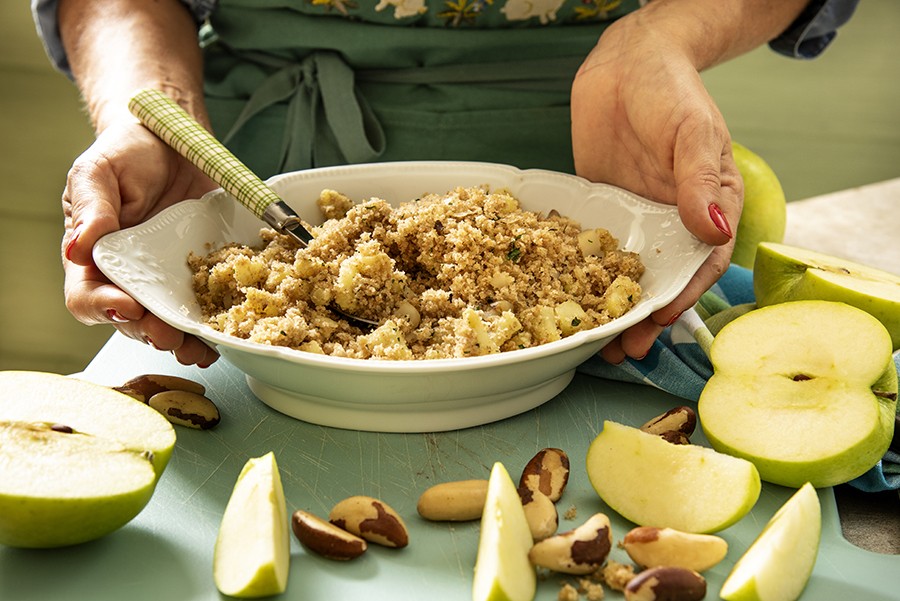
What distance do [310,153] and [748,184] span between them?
718 millimetres

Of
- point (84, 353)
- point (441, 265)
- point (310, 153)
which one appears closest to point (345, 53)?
point (310, 153)

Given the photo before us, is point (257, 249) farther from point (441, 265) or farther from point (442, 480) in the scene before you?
point (442, 480)

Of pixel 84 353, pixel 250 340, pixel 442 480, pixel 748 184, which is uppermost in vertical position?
pixel 250 340

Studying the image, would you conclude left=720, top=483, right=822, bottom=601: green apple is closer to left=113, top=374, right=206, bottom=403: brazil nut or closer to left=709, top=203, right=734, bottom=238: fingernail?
left=709, top=203, right=734, bottom=238: fingernail

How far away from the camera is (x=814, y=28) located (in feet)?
4.94

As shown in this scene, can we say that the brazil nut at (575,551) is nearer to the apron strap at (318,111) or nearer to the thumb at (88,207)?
the thumb at (88,207)

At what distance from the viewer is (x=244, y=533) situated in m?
0.76

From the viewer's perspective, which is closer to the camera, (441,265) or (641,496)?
(641,496)

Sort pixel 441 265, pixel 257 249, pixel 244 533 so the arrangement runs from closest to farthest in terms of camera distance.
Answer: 1. pixel 244 533
2. pixel 441 265
3. pixel 257 249

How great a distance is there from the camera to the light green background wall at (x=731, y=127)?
8.70 ft

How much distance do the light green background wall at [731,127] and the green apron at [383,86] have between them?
1.31m

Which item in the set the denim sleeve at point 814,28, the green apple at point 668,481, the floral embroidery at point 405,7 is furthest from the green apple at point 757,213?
the green apple at point 668,481

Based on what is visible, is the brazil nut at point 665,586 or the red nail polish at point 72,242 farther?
the red nail polish at point 72,242

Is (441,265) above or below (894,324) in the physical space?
above
